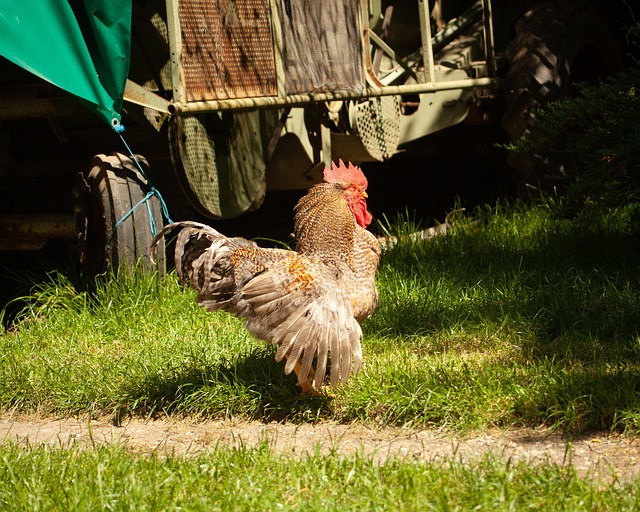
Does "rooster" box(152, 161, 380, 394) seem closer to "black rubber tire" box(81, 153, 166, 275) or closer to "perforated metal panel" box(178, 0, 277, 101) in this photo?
"perforated metal panel" box(178, 0, 277, 101)

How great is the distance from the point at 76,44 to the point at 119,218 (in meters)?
1.09

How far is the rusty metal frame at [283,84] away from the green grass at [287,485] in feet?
7.35

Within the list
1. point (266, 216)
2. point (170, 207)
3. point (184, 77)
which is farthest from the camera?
point (266, 216)

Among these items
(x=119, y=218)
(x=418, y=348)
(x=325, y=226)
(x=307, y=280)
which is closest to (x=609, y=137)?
(x=418, y=348)

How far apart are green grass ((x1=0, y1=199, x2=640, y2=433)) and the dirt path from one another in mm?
92

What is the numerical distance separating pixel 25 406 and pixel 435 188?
22.5 feet

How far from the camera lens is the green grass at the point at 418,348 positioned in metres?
4.21

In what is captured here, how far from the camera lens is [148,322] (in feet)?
18.6

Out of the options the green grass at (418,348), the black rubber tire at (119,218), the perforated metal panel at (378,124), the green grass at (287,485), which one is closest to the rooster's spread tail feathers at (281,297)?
the green grass at (418,348)

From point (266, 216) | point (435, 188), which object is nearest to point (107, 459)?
point (266, 216)

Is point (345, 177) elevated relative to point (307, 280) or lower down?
elevated

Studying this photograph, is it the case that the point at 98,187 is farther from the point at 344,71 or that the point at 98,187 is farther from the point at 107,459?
the point at 107,459

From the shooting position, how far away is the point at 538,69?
784cm

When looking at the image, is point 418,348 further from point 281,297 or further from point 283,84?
point 283,84
